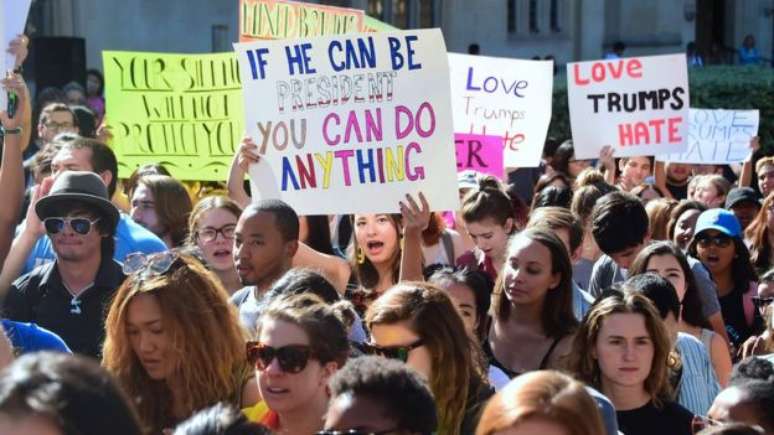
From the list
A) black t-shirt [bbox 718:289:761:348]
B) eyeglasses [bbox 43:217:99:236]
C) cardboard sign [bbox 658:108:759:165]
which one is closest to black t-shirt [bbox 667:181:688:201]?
cardboard sign [bbox 658:108:759:165]

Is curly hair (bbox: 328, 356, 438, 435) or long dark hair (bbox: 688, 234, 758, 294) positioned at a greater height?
curly hair (bbox: 328, 356, 438, 435)

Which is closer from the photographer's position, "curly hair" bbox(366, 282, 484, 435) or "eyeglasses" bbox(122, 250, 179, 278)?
"curly hair" bbox(366, 282, 484, 435)

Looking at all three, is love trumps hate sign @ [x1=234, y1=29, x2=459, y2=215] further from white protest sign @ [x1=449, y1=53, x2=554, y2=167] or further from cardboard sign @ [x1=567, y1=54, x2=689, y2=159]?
cardboard sign @ [x1=567, y1=54, x2=689, y2=159]

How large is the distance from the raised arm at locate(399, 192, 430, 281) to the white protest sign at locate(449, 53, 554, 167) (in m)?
3.94

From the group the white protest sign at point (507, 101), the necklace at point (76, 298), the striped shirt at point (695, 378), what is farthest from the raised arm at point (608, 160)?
the necklace at point (76, 298)

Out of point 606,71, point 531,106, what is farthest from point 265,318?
point 606,71

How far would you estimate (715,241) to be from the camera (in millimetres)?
8000

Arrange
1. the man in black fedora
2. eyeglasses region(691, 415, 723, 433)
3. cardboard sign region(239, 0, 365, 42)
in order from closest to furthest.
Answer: eyeglasses region(691, 415, 723, 433) → the man in black fedora → cardboard sign region(239, 0, 365, 42)

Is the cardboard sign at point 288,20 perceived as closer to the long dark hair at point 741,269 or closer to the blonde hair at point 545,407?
the long dark hair at point 741,269

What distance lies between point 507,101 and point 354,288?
4.42 m

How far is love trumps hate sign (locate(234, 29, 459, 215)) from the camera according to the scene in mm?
7387

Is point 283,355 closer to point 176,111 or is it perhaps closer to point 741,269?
point 741,269

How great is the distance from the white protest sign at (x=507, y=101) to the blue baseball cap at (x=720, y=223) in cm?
316

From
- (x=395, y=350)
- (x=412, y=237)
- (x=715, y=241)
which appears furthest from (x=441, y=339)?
(x=715, y=241)
